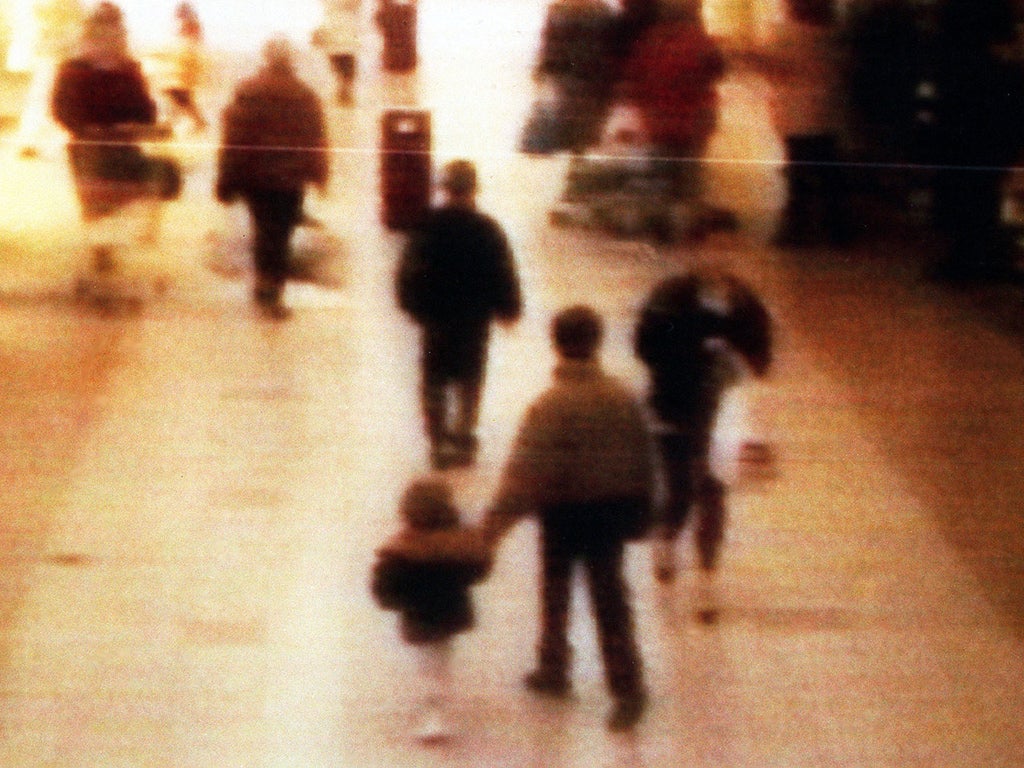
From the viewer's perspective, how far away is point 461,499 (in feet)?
15.2

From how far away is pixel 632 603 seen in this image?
4543 mm

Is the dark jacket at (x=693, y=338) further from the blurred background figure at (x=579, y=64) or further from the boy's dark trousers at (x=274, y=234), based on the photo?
the boy's dark trousers at (x=274, y=234)

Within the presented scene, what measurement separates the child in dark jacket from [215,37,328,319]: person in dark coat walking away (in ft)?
5.50

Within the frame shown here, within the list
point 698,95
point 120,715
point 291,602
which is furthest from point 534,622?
point 698,95

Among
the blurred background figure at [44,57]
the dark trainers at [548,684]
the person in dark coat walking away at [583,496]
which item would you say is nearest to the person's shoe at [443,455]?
the person in dark coat walking away at [583,496]

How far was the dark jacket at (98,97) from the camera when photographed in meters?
5.05

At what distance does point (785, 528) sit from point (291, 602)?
4.67 feet

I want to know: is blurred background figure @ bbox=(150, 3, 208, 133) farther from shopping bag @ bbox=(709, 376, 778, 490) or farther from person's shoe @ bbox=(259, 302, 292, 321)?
shopping bag @ bbox=(709, 376, 778, 490)

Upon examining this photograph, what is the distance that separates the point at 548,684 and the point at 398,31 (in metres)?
2.02

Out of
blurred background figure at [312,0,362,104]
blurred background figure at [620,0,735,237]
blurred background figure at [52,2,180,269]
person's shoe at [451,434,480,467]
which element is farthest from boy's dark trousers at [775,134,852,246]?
blurred background figure at [52,2,180,269]

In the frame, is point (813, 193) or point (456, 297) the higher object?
point (813, 193)

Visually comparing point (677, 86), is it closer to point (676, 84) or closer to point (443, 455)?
point (676, 84)

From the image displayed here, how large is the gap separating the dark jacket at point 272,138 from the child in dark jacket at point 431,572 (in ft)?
5.48

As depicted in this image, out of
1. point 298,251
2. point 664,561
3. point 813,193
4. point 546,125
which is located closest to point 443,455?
point 664,561
